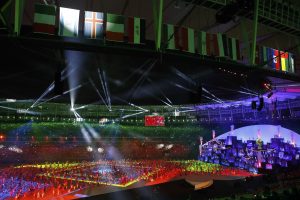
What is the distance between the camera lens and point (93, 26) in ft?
32.3

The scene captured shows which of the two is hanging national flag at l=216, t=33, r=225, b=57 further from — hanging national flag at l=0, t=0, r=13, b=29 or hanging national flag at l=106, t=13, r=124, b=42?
hanging national flag at l=0, t=0, r=13, b=29

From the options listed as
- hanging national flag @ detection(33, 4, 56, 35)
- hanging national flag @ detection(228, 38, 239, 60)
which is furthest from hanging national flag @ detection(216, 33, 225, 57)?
hanging national flag @ detection(33, 4, 56, 35)

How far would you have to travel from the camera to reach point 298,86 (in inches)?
750

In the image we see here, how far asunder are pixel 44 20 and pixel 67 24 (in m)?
0.71

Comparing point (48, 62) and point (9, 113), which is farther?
point (9, 113)

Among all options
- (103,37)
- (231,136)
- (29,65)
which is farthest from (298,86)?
(29,65)

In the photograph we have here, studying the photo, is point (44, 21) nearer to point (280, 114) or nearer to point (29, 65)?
A: point (29, 65)

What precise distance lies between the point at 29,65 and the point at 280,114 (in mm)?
20769

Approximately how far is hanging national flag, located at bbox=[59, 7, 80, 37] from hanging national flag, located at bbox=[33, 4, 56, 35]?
0.27 metres

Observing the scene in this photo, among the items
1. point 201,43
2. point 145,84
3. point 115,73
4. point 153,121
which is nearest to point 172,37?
point 201,43

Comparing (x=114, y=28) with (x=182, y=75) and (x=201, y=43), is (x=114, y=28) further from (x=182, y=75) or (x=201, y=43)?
(x=182, y=75)

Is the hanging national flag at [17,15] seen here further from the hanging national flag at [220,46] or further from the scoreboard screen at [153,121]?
the scoreboard screen at [153,121]

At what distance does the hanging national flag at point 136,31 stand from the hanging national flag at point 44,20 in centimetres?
252

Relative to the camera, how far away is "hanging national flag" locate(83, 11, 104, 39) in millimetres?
9758
